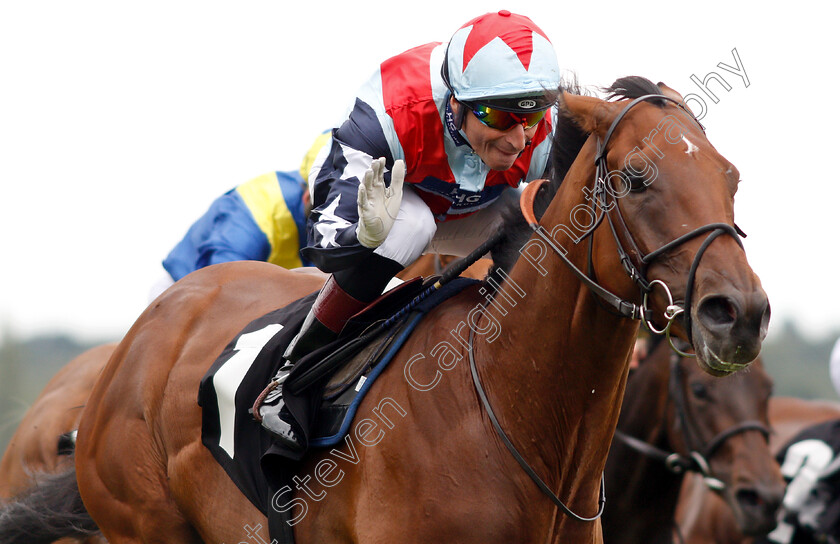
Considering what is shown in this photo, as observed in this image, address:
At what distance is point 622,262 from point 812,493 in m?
4.43

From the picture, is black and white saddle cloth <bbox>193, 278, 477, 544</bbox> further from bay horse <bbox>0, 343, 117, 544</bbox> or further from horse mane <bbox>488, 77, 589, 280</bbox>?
bay horse <bbox>0, 343, 117, 544</bbox>

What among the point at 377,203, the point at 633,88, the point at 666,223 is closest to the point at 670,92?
the point at 633,88

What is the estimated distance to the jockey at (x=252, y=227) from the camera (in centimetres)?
631

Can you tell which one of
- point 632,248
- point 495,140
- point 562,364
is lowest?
point 562,364

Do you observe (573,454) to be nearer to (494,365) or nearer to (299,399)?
(494,365)

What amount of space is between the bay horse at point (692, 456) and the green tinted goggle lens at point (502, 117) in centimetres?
292

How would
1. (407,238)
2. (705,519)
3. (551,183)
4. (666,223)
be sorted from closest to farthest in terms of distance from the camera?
(666,223) → (551,183) → (407,238) → (705,519)

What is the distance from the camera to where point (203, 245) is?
6277mm

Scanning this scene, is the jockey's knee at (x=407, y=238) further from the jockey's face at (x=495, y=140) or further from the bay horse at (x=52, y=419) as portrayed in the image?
the bay horse at (x=52, y=419)

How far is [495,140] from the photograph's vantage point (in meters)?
3.29

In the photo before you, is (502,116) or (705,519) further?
(705,519)

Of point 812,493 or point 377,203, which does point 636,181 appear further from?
point 812,493

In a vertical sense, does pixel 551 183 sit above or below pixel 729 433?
above

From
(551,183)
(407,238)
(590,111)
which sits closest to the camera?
(590,111)
